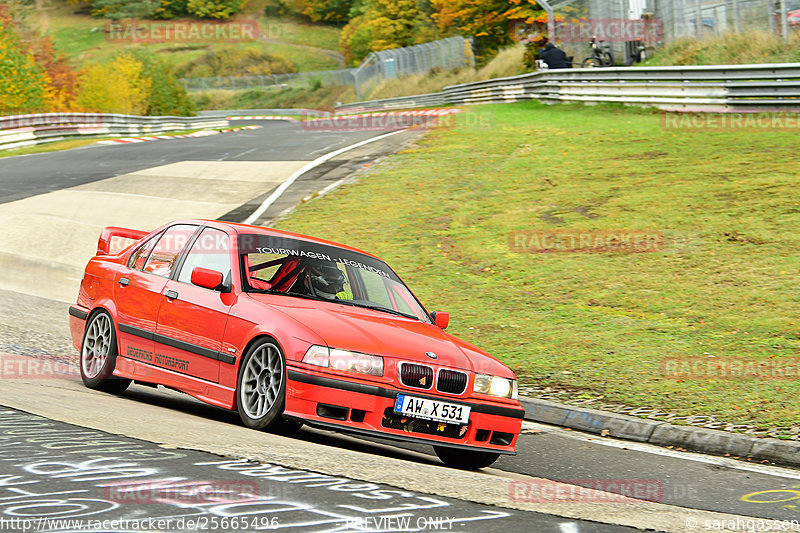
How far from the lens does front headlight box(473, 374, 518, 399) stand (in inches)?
261

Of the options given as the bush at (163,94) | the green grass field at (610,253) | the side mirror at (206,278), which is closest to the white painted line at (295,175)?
the green grass field at (610,253)

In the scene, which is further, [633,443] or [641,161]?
[641,161]

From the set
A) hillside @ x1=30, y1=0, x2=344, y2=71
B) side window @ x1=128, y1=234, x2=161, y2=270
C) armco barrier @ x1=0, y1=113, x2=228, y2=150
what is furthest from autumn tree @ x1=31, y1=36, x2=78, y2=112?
side window @ x1=128, y1=234, x2=161, y2=270

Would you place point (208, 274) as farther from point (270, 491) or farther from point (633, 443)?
point (633, 443)

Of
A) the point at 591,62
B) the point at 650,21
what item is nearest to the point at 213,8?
the point at 591,62

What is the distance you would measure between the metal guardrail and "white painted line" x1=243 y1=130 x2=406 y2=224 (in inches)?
261

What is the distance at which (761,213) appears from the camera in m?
15.1

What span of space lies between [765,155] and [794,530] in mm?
15267

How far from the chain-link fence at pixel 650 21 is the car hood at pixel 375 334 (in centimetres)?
2350

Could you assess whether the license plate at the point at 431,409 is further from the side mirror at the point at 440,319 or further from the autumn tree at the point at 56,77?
the autumn tree at the point at 56,77

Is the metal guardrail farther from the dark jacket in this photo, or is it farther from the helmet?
the helmet

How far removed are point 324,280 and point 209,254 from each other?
3.19 feet

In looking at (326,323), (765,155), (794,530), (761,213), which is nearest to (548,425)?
(326,323)

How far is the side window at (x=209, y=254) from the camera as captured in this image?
24.7ft
